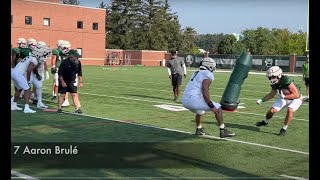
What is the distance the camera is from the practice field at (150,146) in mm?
6418

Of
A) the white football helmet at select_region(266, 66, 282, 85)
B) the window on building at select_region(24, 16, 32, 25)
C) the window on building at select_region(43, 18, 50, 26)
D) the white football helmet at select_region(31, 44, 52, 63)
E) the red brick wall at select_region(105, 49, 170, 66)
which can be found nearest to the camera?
the white football helmet at select_region(266, 66, 282, 85)

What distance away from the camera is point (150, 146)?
8141 millimetres

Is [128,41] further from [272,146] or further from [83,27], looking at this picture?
[272,146]

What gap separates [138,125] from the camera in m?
10.5

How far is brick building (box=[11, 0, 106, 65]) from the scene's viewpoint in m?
53.0

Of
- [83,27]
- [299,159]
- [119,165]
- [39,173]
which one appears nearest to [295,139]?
[299,159]

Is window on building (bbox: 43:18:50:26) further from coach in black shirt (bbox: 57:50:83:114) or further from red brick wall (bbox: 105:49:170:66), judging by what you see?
coach in black shirt (bbox: 57:50:83:114)

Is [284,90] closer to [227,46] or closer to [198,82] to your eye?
[198,82]

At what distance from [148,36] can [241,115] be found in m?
62.2

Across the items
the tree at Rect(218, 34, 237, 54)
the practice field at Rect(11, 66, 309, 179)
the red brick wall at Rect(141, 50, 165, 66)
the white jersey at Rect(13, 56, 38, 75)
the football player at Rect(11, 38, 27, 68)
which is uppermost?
the tree at Rect(218, 34, 237, 54)

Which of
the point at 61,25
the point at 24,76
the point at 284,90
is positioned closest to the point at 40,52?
the point at 24,76

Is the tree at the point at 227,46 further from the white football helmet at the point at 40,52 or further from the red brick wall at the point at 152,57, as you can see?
the white football helmet at the point at 40,52

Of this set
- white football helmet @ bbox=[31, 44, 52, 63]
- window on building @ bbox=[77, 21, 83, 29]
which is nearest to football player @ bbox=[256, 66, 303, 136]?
white football helmet @ bbox=[31, 44, 52, 63]

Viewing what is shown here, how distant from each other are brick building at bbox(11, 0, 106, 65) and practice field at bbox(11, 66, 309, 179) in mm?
40976
